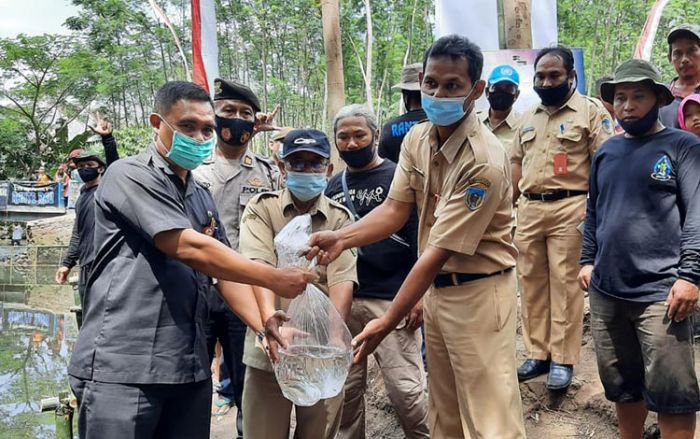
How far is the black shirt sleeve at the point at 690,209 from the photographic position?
8.21 feet

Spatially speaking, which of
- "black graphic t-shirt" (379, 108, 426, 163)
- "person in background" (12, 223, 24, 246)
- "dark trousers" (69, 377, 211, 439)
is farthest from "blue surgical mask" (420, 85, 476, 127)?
"person in background" (12, 223, 24, 246)

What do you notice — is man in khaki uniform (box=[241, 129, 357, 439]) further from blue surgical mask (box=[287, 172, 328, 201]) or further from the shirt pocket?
the shirt pocket

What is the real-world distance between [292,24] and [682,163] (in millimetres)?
23276

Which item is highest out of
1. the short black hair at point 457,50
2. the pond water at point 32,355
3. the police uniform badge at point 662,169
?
the short black hair at point 457,50

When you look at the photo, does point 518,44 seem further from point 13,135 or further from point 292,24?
point 13,135

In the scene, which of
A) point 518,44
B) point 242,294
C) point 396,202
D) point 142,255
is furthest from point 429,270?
point 518,44

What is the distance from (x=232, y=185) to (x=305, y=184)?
3.05ft

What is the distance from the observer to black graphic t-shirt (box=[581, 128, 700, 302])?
2582mm

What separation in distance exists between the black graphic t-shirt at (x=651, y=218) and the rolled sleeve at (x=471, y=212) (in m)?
0.78

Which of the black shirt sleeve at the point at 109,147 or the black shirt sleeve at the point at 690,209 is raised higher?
the black shirt sleeve at the point at 109,147

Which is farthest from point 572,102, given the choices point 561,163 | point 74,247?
point 74,247

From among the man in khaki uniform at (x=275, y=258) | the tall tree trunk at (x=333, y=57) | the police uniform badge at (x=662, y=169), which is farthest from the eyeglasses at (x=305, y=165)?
the tall tree trunk at (x=333, y=57)

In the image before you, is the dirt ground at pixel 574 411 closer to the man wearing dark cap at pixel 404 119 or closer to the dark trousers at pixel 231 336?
the dark trousers at pixel 231 336

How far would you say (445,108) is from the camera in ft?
7.89
